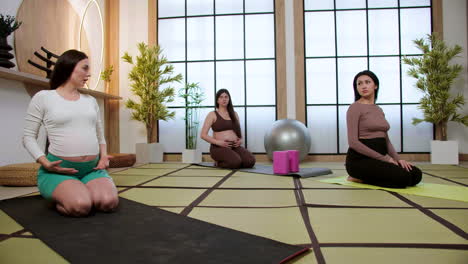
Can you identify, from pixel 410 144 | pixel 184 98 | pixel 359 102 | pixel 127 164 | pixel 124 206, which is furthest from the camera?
pixel 184 98

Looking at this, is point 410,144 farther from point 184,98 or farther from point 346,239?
point 346,239

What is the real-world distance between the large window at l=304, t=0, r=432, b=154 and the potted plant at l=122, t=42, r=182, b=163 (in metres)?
2.05

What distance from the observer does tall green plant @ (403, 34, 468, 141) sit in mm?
3770

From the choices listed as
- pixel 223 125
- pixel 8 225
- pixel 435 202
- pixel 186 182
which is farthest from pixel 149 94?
pixel 435 202

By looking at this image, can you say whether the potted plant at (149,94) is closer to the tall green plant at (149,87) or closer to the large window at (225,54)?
the tall green plant at (149,87)

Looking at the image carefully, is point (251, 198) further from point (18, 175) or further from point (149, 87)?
point (149, 87)

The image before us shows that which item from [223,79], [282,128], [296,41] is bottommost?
[282,128]

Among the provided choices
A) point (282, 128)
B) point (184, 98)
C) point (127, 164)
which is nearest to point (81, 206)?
point (127, 164)

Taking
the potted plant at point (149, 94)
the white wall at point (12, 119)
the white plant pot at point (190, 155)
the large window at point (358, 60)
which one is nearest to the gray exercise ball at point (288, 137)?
the large window at point (358, 60)

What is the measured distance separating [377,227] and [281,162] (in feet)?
5.31

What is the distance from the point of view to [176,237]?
1.11m

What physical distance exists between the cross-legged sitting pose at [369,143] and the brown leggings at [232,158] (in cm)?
131

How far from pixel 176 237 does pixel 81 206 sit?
1.78ft

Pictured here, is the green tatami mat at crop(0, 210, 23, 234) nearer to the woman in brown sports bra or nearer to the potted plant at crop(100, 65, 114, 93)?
the woman in brown sports bra
